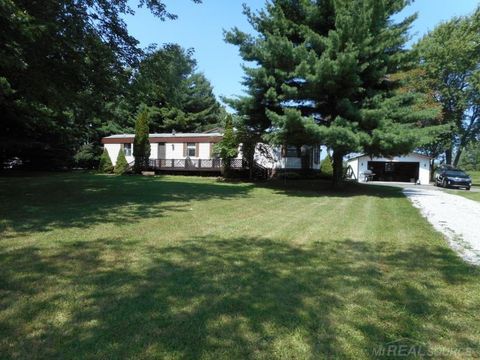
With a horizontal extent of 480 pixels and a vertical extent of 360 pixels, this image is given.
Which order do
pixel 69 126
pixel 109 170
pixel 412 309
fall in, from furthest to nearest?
pixel 109 170 → pixel 69 126 → pixel 412 309

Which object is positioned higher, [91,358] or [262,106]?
[262,106]

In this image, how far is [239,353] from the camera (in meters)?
2.72

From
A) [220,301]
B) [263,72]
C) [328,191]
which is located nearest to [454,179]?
[328,191]

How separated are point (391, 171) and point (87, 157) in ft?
98.3

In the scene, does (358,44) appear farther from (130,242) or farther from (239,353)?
(239,353)

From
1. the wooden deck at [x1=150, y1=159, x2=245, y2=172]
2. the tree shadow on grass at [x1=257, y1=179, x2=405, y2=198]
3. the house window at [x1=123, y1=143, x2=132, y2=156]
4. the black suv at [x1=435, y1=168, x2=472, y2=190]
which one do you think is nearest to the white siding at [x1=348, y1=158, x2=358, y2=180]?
the black suv at [x1=435, y1=168, x2=472, y2=190]

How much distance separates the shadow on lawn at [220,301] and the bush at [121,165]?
25.0 metres

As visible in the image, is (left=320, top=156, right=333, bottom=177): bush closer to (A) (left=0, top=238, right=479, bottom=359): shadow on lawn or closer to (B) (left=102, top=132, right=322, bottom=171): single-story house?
(B) (left=102, top=132, right=322, bottom=171): single-story house

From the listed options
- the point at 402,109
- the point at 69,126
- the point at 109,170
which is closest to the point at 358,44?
the point at 402,109

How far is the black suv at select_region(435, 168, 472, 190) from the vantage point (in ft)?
83.2

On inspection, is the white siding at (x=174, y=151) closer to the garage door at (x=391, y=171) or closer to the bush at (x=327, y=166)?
the bush at (x=327, y=166)

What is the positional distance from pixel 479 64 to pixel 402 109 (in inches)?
1009

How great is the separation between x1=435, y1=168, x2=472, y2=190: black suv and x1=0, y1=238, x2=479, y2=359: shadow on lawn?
75.9ft

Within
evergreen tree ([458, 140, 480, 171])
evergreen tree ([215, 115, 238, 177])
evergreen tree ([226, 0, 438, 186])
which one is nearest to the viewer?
evergreen tree ([226, 0, 438, 186])
